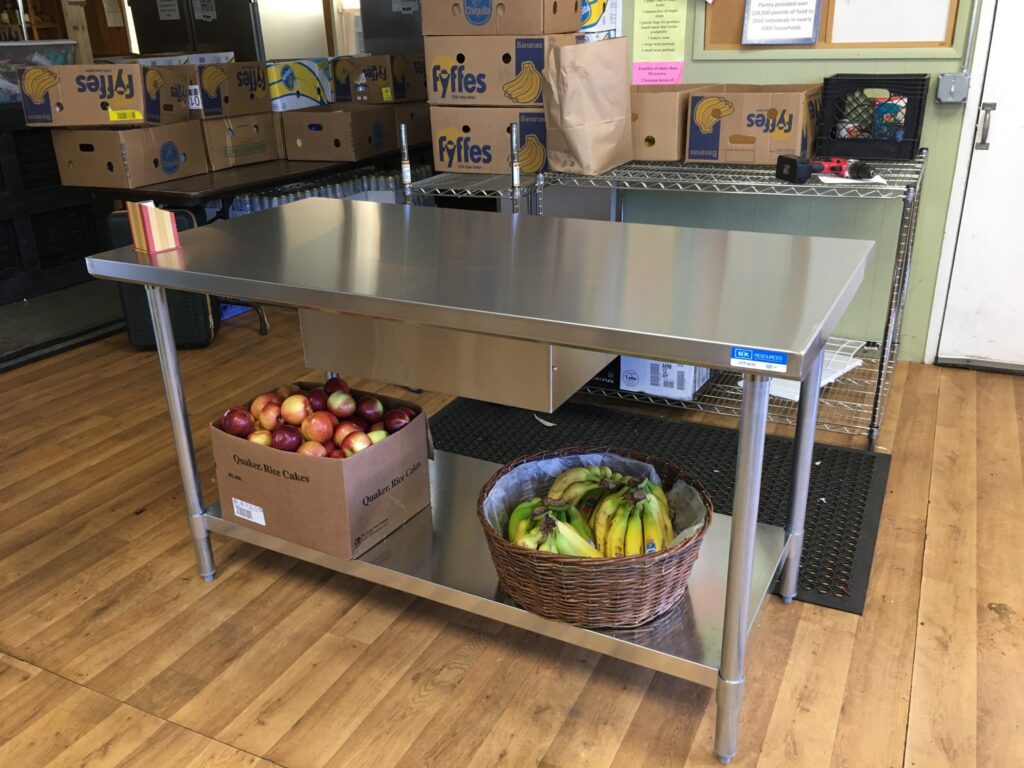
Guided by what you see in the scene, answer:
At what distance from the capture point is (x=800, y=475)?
5.94ft

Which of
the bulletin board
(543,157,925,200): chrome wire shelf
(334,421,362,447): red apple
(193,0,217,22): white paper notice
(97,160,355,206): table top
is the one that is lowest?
(334,421,362,447): red apple

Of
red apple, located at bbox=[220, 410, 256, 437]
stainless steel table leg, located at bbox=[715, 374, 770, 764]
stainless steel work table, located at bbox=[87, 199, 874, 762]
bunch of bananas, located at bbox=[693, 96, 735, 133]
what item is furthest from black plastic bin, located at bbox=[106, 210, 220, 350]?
stainless steel table leg, located at bbox=[715, 374, 770, 764]

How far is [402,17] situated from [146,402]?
2.70 metres

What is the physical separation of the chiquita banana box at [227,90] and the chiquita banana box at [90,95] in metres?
0.18

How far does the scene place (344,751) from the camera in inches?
62.6

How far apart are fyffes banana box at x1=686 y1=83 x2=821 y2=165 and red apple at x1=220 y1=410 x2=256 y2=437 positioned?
1.74 metres

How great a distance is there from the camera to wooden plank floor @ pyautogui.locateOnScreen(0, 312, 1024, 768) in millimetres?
1591

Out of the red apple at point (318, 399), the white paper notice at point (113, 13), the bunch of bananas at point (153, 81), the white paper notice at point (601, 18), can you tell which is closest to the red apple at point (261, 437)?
the red apple at point (318, 399)

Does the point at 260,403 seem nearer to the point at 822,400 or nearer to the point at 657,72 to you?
the point at 822,400

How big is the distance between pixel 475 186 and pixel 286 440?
4.40 ft

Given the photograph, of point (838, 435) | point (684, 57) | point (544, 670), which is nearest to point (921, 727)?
point (544, 670)

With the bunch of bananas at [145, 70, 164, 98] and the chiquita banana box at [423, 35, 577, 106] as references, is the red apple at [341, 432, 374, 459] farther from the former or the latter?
the bunch of bananas at [145, 70, 164, 98]

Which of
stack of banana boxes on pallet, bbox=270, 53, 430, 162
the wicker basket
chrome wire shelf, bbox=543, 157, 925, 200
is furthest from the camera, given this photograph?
stack of banana boxes on pallet, bbox=270, 53, 430, 162

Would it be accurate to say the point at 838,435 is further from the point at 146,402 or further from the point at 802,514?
the point at 146,402
